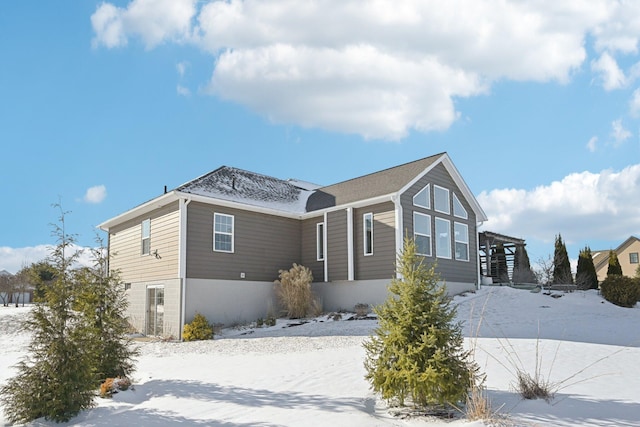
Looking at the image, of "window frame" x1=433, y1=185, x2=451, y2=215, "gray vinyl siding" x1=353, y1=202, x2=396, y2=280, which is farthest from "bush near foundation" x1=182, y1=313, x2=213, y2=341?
"window frame" x1=433, y1=185, x2=451, y2=215

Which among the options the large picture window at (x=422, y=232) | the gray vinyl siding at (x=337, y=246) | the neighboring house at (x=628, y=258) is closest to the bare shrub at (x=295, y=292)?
the gray vinyl siding at (x=337, y=246)

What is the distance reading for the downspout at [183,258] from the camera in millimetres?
16391

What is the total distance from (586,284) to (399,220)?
13550mm

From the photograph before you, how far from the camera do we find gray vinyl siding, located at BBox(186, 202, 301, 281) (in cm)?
1706

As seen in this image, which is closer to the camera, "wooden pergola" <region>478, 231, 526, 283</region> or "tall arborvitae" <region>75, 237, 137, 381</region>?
"tall arborvitae" <region>75, 237, 137, 381</region>

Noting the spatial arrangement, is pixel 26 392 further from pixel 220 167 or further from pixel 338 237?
pixel 220 167

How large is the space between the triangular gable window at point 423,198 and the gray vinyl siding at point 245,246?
494 centimetres

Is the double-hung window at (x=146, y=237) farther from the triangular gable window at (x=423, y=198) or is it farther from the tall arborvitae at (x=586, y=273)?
the tall arborvitae at (x=586, y=273)

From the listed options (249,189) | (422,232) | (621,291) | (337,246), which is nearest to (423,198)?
(422,232)

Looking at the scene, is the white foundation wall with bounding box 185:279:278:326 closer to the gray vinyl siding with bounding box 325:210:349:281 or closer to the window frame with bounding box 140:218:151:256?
the gray vinyl siding with bounding box 325:210:349:281

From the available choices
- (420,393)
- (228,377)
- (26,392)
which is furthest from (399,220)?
(26,392)

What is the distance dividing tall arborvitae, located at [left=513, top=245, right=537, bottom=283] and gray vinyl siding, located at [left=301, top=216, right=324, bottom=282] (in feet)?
42.2

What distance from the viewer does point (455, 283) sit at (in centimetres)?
2008

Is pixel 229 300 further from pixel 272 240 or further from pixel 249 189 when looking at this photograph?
pixel 249 189
